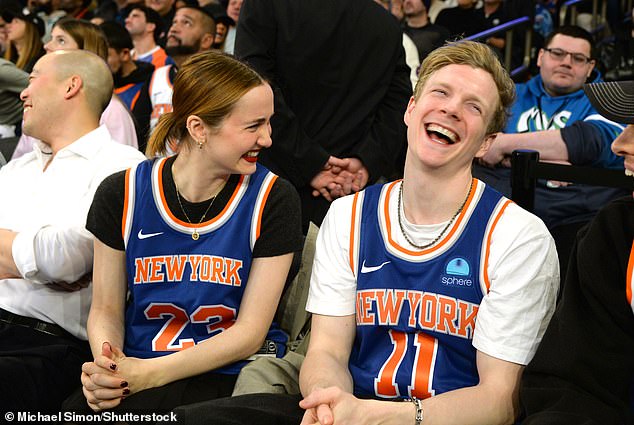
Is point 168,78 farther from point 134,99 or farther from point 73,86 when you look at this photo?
point 73,86

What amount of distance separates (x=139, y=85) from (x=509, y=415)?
4153 millimetres

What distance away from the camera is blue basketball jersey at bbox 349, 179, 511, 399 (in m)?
2.22

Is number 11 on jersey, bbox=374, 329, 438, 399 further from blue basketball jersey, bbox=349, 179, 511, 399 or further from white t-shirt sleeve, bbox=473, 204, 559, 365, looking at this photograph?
white t-shirt sleeve, bbox=473, 204, 559, 365

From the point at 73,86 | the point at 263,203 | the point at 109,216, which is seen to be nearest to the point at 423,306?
the point at 263,203

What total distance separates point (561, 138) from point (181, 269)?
2140mm

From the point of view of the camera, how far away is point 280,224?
8.50 ft

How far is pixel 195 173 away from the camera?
264cm

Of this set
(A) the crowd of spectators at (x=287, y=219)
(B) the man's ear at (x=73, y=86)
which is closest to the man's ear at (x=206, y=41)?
(A) the crowd of spectators at (x=287, y=219)

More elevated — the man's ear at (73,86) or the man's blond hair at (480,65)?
the man's blond hair at (480,65)

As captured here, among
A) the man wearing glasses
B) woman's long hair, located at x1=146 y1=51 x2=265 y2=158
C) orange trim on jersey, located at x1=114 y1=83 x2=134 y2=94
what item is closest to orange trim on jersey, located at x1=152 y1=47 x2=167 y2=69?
orange trim on jersey, located at x1=114 y1=83 x2=134 y2=94

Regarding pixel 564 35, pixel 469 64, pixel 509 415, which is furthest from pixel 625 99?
pixel 564 35

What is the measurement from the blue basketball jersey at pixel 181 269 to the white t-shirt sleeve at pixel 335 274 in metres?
0.26

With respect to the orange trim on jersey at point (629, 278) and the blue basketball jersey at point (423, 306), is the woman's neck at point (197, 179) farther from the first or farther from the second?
the orange trim on jersey at point (629, 278)

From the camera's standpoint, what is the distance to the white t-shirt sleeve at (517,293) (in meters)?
2.14
